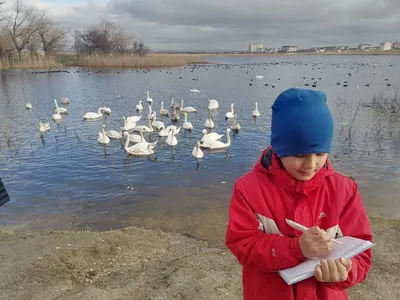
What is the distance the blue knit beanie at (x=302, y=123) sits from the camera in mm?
1683

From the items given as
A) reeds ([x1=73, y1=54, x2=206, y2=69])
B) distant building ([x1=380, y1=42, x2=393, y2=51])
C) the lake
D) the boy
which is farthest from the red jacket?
distant building ([x1=380, y1=42, x2=393, y2=51])

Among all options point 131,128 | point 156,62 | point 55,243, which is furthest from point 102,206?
point 156,62

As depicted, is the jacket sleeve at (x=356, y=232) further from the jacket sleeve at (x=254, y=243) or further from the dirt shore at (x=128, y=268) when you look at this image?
the dirt shore at (x=128, y=268)

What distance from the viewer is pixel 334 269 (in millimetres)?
1542

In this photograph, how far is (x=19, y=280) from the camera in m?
4.41

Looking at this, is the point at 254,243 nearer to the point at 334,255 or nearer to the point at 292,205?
the point at 292,205

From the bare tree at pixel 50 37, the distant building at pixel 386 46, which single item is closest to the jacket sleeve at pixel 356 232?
the bare tree at pixel 50 37

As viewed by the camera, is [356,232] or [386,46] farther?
[386,46]

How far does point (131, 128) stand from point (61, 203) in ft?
27.7

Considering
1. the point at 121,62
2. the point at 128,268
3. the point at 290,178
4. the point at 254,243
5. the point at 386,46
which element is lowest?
the point at 128,268

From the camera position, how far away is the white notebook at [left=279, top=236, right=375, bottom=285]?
1.57m

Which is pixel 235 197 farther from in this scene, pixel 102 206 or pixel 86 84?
pixel 86 84

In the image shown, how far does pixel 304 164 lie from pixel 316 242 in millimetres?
409

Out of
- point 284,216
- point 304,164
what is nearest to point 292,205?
point 284,216
